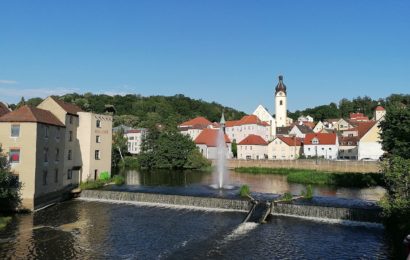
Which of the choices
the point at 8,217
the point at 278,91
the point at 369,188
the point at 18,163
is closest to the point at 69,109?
the point at 18,163

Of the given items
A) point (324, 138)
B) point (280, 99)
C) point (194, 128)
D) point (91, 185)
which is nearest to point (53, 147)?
point (91, 185)

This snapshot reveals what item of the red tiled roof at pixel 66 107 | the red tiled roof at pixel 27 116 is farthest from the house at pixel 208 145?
the red tiled roof at pixel 27 116

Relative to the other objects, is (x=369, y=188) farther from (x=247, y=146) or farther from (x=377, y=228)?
(x=247, y=146)

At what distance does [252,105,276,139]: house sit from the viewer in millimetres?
138725

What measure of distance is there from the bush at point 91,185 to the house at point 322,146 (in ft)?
211

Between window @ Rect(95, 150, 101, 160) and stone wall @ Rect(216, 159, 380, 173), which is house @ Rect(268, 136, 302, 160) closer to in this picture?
stone wall @ Rect(216, 159, 380, 173)

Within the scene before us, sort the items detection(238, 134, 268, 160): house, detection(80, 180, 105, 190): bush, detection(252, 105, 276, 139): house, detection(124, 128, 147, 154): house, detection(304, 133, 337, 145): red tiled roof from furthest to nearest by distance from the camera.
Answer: detection(252, 105, 276, 139): house → detection(124, 128, 147, 154): house → detection(238, 134, 268, 160): house → detection(304, 133, 337, 145): red tiled roof → detection(80, 180, 105, 190): bush

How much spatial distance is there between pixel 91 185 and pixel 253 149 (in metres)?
64.5

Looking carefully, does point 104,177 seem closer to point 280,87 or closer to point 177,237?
point 177,237

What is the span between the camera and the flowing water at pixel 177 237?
25891 millimetres

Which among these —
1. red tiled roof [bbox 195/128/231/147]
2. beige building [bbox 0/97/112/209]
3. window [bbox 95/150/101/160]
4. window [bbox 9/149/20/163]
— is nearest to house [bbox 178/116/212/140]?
red tiled roof [bbox 195/128/231/147]

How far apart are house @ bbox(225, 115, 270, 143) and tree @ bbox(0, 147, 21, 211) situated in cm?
9460

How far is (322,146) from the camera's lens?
344 ft

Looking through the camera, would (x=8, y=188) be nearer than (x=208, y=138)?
Yes
